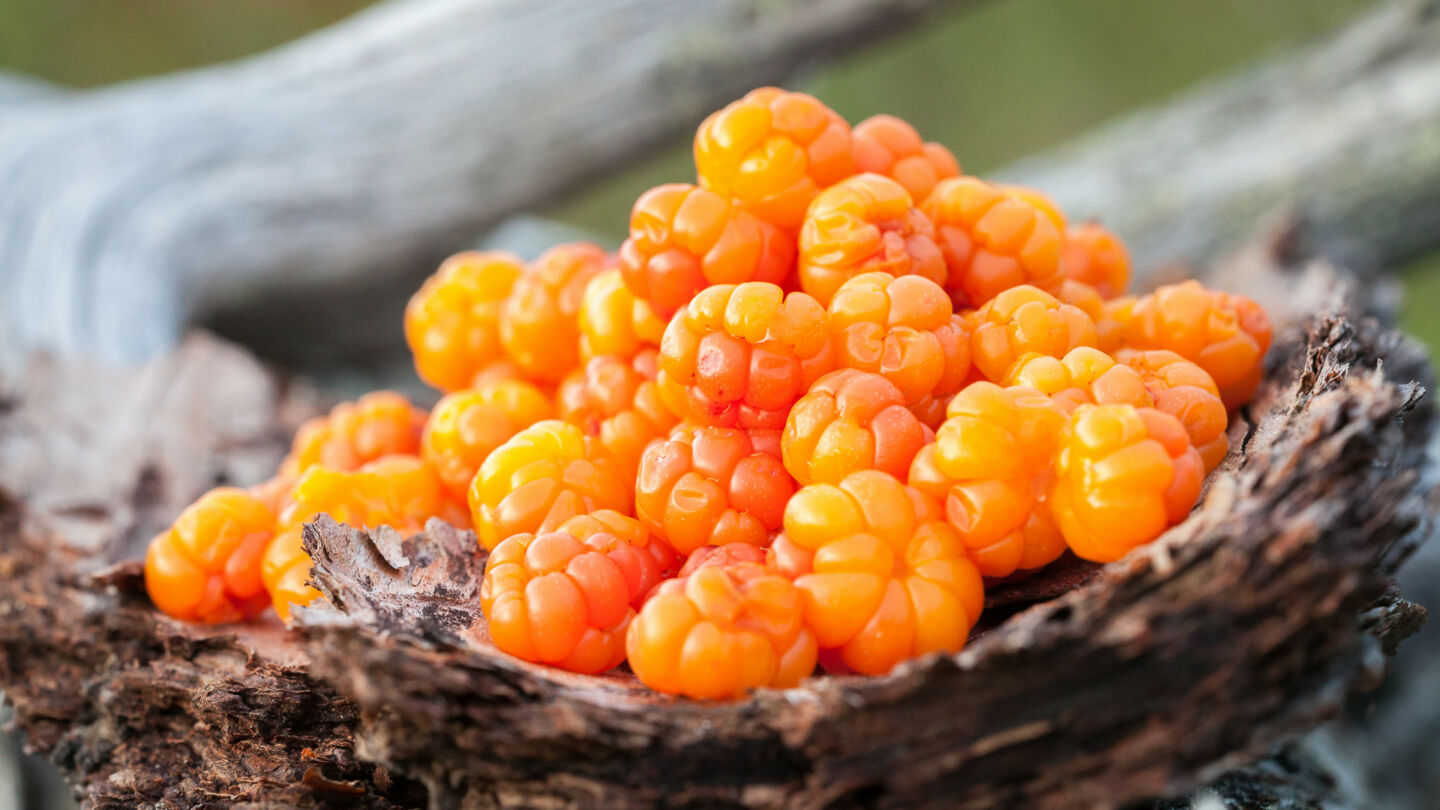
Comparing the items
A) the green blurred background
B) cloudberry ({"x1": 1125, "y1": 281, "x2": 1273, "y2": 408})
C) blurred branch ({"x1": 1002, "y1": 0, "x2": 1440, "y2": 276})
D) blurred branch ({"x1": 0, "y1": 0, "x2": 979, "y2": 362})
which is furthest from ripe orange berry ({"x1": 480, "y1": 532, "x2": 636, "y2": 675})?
the green blurred background

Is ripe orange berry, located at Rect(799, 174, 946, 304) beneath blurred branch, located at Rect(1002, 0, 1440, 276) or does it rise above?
beneath

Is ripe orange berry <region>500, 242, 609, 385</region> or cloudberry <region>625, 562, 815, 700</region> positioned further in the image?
ripe orange berry <region>500, 242, 609, 385</region>

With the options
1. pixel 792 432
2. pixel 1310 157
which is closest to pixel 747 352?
pixel 792 432

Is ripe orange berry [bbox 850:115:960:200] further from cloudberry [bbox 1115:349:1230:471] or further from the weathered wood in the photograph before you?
the weathered wood

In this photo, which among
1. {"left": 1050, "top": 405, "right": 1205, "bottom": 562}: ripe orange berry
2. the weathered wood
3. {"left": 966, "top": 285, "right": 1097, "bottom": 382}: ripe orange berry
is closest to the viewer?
the weathered wood

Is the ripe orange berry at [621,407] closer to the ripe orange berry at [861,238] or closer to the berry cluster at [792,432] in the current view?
the berry cluster at [792,432]

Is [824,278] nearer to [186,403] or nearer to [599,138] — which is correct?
[186,403]

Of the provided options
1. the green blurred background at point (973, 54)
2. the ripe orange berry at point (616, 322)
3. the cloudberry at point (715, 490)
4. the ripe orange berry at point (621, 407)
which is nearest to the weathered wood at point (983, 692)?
the cloudberry at point (715, 490)

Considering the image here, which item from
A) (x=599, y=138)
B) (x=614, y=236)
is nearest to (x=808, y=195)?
(x=599, y=138)
